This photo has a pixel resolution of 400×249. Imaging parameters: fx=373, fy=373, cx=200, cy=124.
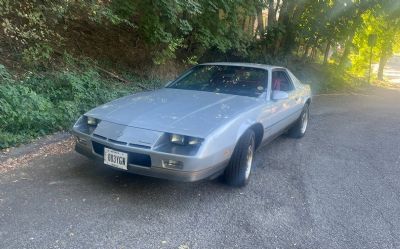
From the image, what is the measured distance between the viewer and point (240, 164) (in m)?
3.88

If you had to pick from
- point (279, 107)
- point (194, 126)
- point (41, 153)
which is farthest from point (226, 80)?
point (41, 153)

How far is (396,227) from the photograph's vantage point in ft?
11.2

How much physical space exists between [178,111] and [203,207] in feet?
3.37

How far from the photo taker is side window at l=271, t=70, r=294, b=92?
17.2 ft

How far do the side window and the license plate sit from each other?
2487 millimetres

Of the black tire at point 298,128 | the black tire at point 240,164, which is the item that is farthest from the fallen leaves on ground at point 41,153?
the black tire at point 298,128

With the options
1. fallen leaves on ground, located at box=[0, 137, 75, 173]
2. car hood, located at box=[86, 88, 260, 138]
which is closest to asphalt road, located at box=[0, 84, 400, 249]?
→ fallen leaves on ground, located at box=[0, 137, 75, 173]

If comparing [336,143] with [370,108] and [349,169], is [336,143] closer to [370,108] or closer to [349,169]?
[349,169]

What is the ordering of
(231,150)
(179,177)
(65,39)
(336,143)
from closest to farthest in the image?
(179,177), (231,150), (336,143), (65,39)

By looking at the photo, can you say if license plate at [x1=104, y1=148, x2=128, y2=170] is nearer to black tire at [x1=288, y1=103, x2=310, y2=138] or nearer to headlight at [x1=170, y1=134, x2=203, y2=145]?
headlight at [x1=170, y1=134, x2=203, y2=145]

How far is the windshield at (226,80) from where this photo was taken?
490 cm

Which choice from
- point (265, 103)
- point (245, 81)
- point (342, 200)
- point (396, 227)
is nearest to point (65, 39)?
point (245, 81)

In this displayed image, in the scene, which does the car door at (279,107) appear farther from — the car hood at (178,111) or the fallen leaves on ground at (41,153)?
the fallen leaves on ground at (41,153)

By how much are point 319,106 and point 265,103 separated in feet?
21.7
